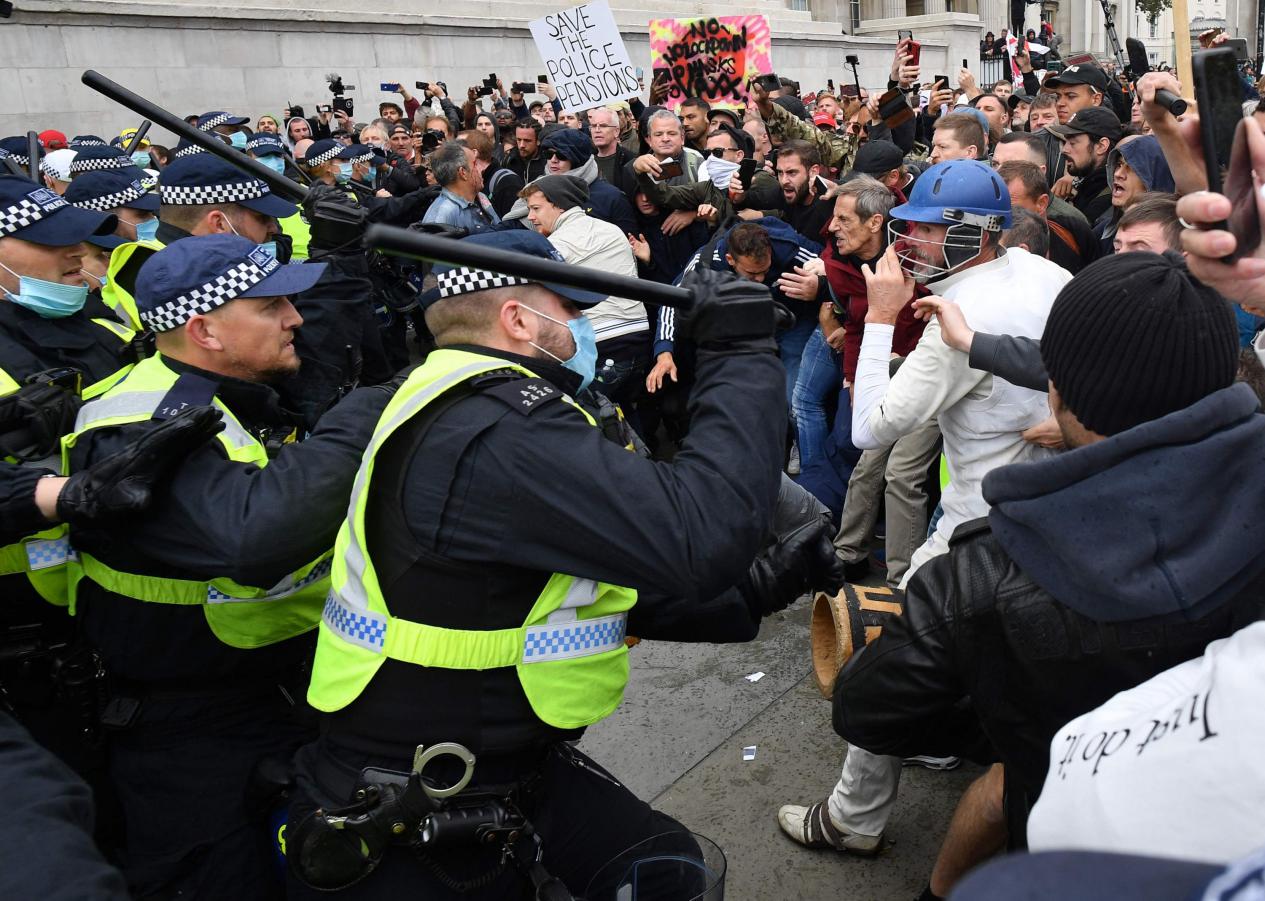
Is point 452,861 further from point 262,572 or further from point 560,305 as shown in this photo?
point 560,305

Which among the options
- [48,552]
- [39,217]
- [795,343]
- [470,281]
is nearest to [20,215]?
[39,217]

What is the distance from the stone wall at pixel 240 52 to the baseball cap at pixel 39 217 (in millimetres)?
11895

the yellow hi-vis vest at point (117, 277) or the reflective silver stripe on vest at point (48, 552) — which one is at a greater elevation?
the yellow hi-vis vest at point (117, 277)

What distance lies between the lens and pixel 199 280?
264 cm

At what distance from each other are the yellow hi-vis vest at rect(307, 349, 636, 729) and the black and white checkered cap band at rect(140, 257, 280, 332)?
2.53ft

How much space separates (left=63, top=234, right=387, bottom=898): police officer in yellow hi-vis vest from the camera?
2.41m

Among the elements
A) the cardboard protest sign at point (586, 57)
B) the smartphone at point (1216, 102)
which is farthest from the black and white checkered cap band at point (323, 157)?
the smartphone at point (1216, 102)

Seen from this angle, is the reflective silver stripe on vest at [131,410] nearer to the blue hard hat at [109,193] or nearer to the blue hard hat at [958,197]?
the blue hard hat at [958,197]

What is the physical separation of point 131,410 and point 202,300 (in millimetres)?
325

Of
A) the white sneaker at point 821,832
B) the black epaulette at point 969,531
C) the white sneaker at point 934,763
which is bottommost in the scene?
the white sneaker at point 934,763

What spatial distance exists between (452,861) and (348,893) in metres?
0.22

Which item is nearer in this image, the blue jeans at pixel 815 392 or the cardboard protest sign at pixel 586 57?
the blue jeans at pixel 815 392

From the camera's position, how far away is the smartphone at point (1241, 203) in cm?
163

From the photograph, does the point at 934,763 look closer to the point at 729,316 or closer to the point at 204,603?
the point at 729,316
